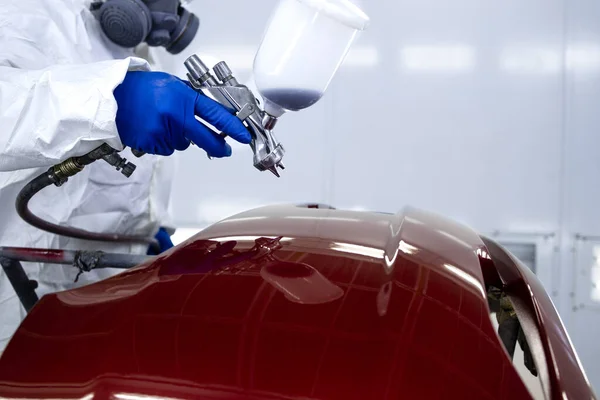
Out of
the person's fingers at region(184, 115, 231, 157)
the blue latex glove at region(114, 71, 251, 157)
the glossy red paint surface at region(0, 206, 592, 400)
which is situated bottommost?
the glossy red paint surface at region(0, 206, 592, 400)

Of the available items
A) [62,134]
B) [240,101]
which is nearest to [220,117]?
[240,101]

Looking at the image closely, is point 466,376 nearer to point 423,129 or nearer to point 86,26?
point 86,26

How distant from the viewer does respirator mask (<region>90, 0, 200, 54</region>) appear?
4.05 ft

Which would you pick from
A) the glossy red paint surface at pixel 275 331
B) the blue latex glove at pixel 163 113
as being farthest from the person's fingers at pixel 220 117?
the glossy red paint surface at pixel 275 331

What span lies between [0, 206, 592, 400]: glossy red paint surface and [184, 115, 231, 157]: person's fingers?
0.28 meters

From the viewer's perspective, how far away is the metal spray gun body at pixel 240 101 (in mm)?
924

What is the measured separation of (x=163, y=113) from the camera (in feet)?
3.02

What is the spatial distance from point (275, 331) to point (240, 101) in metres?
0.50

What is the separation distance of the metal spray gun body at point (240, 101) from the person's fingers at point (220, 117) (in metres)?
0.01

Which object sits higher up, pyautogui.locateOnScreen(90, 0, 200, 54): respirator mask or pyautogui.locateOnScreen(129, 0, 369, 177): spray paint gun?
pyautogui.locateOnScreen(90, 0, 200, 54): respirator mask

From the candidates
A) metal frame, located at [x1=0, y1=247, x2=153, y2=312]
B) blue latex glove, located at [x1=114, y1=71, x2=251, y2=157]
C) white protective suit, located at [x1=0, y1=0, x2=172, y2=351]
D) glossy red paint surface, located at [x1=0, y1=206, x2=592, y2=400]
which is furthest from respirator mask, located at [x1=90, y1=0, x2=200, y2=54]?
glossy red paint surface, located at [x1=0, y1=206, x2=592, y2=400]

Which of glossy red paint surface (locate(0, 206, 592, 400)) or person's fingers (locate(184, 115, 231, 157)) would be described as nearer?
glossy red paint surface (locate(0, 206, 592, 400))

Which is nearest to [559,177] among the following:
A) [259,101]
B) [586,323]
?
[586,323]

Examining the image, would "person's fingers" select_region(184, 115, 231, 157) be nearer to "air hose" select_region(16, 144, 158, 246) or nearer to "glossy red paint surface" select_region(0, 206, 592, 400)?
"air hose" select_region(16, 144, 158, 246)
